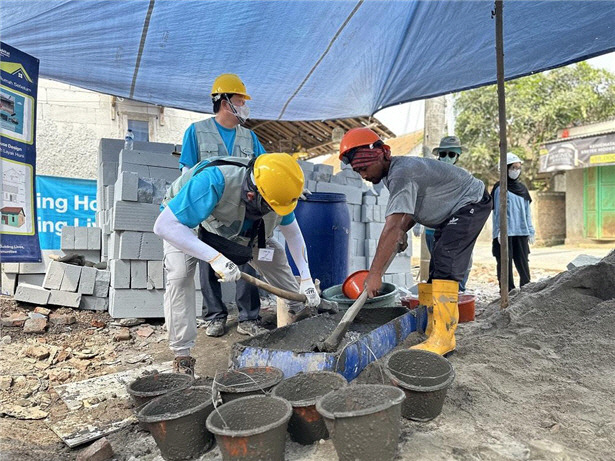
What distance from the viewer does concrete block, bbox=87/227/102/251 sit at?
4789 mm

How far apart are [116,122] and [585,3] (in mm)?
8763

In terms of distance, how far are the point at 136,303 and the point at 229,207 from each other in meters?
2.07

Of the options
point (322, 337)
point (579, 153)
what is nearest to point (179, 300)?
point (322, 337)

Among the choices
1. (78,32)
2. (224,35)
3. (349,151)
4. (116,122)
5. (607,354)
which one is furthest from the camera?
(116,122)

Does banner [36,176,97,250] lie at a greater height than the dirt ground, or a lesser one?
greater

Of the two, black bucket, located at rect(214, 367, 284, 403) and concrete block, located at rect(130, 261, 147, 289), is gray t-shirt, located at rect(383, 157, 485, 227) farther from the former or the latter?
concrete block, located at rect(130, 261, 147, 289)

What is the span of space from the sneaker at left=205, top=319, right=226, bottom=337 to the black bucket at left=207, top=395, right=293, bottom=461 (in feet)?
5.95

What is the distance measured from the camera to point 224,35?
3.83 m

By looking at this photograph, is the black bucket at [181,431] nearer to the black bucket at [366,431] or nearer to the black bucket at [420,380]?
the black bucket at [366,431]

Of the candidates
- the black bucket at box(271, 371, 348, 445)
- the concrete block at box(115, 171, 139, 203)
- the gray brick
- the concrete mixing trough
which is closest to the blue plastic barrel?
the concrete mixing trough

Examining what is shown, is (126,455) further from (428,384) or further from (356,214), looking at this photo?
(356,214)

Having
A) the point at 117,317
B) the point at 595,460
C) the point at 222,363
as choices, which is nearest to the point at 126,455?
the point at 222,363

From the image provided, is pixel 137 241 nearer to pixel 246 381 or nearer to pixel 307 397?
pixel 246 381

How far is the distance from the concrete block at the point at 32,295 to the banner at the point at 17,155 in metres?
0.59
